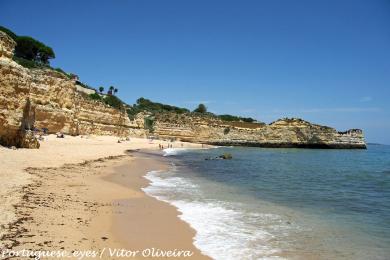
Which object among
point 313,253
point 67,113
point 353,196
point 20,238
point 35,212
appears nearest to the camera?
point 20,238

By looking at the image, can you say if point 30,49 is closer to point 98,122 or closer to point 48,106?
point 98,122

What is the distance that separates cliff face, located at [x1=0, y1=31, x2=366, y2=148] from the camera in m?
15.6

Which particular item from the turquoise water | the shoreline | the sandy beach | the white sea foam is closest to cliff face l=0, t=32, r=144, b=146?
the sandy beach

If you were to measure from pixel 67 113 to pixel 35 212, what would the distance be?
26.7m

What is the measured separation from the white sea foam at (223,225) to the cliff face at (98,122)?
910 centimetres

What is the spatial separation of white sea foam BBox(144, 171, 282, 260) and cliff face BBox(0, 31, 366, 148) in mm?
9098

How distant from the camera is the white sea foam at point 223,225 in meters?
5.36

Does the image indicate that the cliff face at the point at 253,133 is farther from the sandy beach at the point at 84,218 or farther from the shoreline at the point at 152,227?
the shoreline at the point at 152,227

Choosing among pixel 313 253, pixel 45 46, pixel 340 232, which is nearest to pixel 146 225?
pixel 313 253

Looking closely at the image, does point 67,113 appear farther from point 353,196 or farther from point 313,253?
point 313,253

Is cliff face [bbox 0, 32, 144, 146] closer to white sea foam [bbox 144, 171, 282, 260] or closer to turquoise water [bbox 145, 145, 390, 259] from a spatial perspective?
turquoise water [bbox 145, 145, 390, 259]

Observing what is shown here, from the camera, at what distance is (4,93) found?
1522cm

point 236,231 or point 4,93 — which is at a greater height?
point 4,93

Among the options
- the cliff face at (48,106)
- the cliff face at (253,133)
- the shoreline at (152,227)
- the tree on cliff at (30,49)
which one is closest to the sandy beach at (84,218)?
the shoreline at (152,227)
